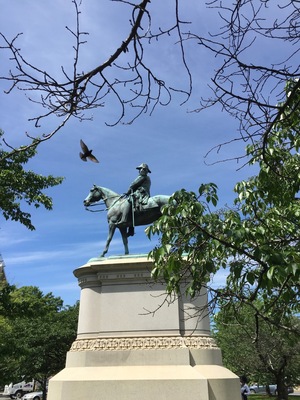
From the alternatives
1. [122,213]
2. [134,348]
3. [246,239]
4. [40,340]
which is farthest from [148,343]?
[40,340]

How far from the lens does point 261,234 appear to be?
434cm

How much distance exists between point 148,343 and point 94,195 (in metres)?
4.67

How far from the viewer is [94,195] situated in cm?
1148

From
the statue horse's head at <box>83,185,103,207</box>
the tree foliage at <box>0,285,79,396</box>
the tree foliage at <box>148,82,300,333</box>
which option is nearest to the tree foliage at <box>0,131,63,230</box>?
the statue horse's head at <box>83,185,103,207</box>

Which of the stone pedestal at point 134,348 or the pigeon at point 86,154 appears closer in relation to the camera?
the pigeon at point 86,154

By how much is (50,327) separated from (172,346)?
70.9 feet

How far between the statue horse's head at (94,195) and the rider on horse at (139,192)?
37.3 inches

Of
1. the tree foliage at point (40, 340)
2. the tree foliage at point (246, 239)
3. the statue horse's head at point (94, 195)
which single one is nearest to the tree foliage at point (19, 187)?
the statue horse's head at point (94, 195)

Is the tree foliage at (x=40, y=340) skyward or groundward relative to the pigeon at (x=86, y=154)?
skyward

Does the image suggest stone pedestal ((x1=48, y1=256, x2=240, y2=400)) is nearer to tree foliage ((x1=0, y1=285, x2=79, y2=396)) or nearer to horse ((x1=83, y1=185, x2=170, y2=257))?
horse ((x1=83, y1=185, x2=170, y2=257))

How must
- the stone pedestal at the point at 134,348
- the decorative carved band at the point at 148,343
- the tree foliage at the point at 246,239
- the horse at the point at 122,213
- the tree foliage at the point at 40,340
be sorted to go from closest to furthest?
the tree foliage at the point at 246,239, the stone pedestal at the point at 134,348, the decorative carved band at the point at 148,343, the horse at the point at 122,213, the tree foliage at the point at 40,340

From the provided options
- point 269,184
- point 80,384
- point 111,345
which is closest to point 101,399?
point 80,384

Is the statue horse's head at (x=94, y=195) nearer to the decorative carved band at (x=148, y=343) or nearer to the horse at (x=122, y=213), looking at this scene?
the horse at (x=122, y=213)

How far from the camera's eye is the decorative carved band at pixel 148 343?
8539 millimetres
